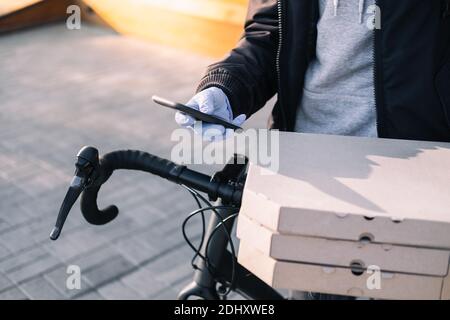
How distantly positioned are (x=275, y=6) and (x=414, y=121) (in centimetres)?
50

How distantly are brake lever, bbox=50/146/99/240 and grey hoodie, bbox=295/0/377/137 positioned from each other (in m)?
0.70

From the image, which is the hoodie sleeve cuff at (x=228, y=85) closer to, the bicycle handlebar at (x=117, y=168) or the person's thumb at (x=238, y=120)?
the person's thumb at (x=238, y=120)

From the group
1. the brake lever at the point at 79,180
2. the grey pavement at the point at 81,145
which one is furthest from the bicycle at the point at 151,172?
the grey pavement at the point at 81,145

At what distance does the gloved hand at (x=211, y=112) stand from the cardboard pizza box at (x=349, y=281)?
0.32m

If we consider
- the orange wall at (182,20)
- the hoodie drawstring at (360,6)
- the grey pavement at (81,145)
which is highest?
the hoodie drawstring at (360,6)

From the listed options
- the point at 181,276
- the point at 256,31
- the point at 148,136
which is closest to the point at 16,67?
the point at 148,136

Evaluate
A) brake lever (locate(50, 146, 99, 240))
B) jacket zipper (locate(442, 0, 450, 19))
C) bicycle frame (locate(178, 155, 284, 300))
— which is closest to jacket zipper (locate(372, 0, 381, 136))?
jacket zipper (locate(442, 0, 450, 19))

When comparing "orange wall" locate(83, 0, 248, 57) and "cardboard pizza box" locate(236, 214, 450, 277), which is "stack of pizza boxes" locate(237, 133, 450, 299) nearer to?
"cardboard pizza box" locate(236, 214, 450, 277)

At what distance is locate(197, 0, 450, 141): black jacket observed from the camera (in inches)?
69.9

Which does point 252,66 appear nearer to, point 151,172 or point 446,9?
point 151,172

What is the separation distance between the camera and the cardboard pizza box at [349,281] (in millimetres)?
1320
